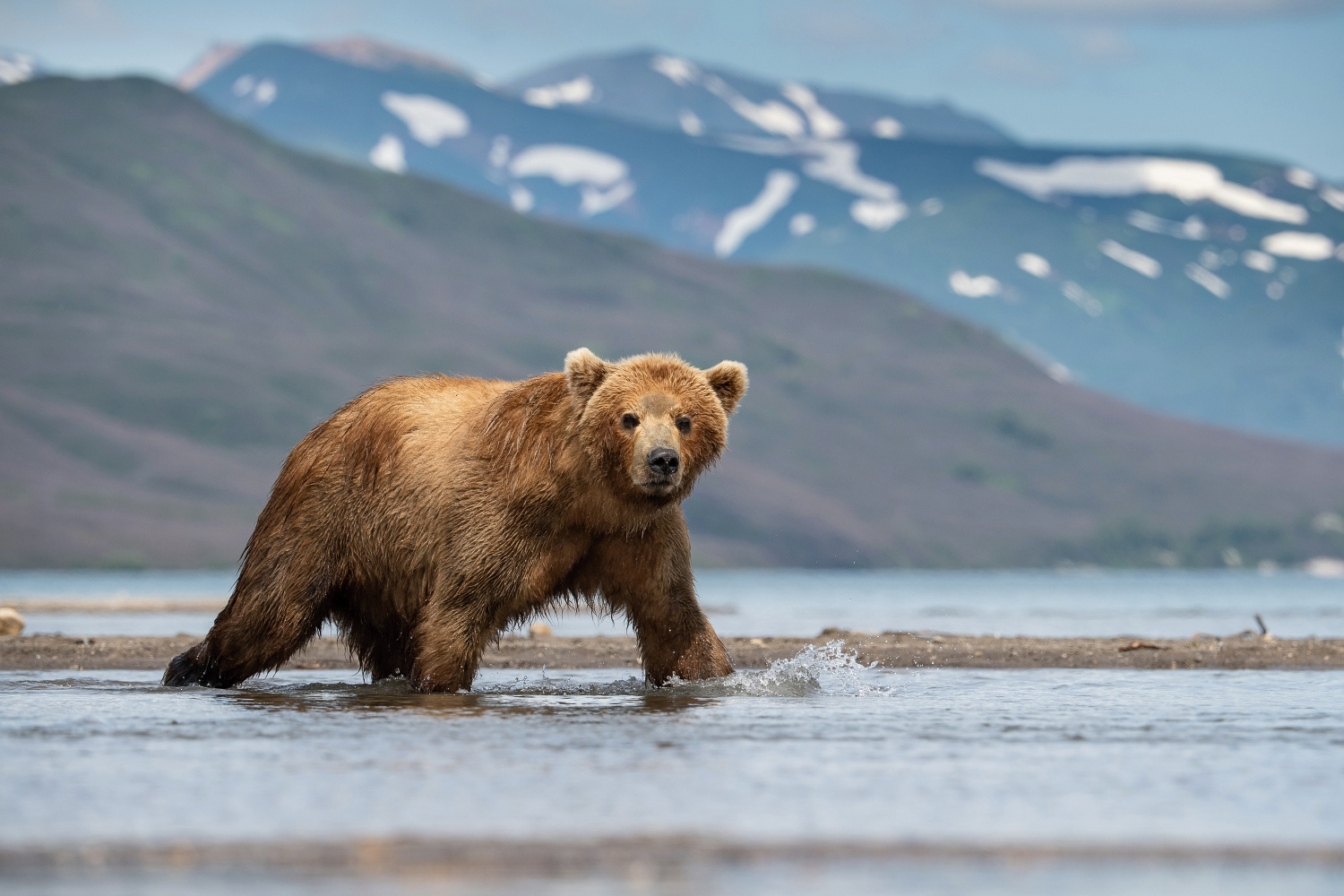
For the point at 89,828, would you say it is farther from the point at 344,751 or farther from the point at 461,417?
the point at 461,417

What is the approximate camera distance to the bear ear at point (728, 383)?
13.1 m

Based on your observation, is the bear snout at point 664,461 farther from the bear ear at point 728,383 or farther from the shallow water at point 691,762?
the shallow water at point 691,762

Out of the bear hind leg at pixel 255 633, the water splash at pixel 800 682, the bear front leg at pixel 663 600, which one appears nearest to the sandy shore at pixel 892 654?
the water splash at pixel 800 682

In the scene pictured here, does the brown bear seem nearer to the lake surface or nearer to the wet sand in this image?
the lake surface

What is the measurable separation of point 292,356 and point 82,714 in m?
177

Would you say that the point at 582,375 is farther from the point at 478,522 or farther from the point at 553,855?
the point at 553,855

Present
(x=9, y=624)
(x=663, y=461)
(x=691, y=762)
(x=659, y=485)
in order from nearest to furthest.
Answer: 1. (x=691, y=762)
2. (x=663, y=461)
3. (x=659, y=485)
4. (x=9, y=624)

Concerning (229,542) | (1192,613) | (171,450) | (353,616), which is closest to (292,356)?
(171,450)

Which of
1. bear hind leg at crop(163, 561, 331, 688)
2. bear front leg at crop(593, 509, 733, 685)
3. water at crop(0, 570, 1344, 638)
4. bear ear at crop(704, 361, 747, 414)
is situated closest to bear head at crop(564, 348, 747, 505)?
bear ear at crop(704, 361, 747, 414)

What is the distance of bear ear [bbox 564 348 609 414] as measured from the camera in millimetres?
12570

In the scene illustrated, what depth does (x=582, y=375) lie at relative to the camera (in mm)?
12625

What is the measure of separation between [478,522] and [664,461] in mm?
1950

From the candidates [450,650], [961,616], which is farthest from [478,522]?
[961,616]

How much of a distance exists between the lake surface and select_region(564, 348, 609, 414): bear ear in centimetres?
227
